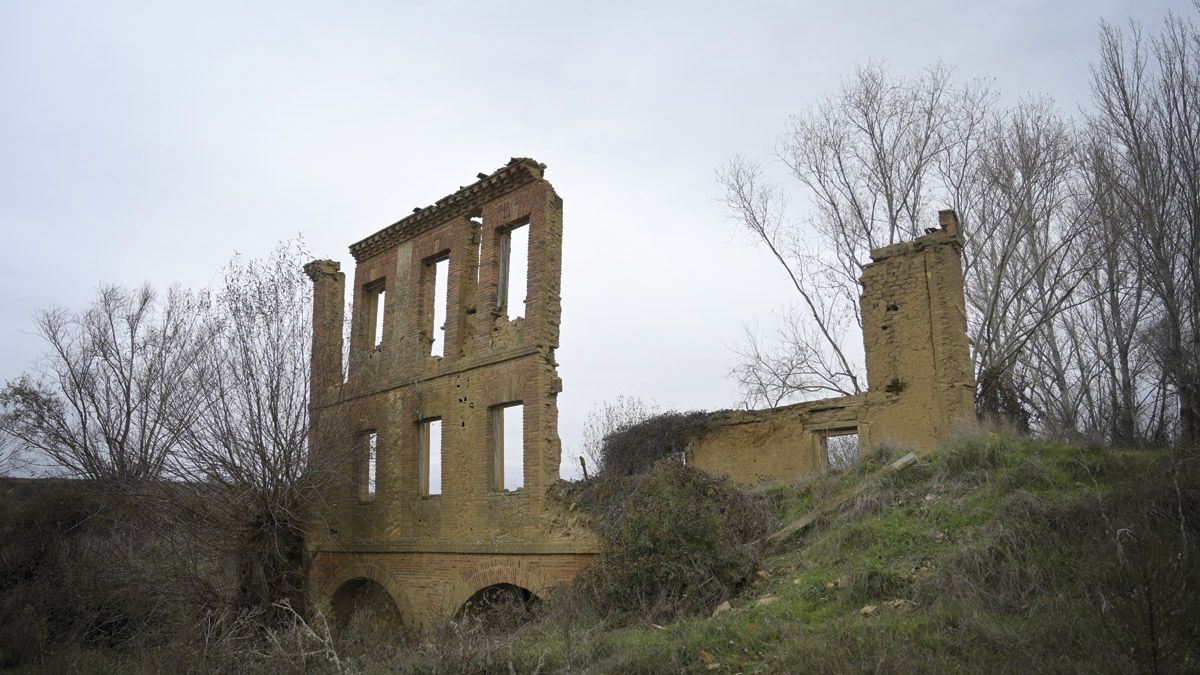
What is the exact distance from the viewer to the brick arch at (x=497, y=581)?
13539mm

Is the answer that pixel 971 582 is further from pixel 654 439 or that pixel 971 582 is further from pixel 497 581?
pixel 654 439

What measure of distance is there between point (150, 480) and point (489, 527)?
7.29 meters

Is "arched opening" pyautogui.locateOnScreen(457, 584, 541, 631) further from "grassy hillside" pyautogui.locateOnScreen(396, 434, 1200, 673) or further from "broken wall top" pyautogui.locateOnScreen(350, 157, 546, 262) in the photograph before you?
"broken wall top" pyautogui.locateOnScreen(350, 157, 546, 262)

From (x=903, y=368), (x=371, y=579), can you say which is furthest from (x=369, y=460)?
(x=903, y=368)

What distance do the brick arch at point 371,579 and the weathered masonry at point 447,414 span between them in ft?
0.11

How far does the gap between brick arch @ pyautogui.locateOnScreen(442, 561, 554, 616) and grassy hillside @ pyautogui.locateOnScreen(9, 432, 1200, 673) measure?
1604 millimetres

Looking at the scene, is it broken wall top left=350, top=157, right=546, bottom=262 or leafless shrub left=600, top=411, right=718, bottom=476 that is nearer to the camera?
broken wall top left=350, top=157, right=546, bottom=262

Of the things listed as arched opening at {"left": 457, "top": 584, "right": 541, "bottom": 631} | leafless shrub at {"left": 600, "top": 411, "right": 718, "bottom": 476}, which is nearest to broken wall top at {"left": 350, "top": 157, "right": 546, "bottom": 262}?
leafless shrub at {"left": 600, "top": 411, "right": 718, "bottom": 476}

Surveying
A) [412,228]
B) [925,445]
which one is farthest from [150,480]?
[925,445]

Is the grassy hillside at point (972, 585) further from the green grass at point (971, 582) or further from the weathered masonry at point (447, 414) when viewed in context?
the weathered masonry at point (447, 414)

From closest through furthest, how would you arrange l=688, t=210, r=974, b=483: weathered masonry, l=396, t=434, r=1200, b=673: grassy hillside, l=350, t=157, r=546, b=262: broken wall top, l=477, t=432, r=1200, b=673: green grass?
l=396, t=434, r=1200, b=673: grassy hillside → l=477, t=432, r=1200, b=673: green grass → l=688, t=210, r=974, b=483: weathered masonry → l=350, t=157, r=546, b=262: broken wall top

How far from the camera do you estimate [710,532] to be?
35.3 feet

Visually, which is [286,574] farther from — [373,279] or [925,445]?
[925,445]

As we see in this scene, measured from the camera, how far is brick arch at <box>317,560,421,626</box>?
1563 cm
